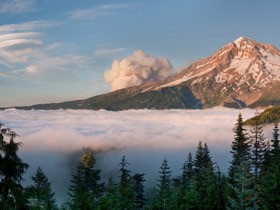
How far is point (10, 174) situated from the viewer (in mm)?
21062

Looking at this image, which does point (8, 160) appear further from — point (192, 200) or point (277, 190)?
point (192, 200)

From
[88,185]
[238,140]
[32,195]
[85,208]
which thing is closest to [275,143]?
[238,140]

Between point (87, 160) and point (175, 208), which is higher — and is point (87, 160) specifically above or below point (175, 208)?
above

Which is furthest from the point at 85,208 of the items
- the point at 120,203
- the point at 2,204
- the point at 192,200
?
the point at 2,204

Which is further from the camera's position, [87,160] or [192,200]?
[87,160]

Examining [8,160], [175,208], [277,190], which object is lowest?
[175,208]

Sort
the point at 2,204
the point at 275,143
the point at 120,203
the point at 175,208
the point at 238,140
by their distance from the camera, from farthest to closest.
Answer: the point at 238,140, the point at 275,143, the point at 175,208, the point at 120,203, the point at 2,204

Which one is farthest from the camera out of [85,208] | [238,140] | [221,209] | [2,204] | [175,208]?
[238,140]

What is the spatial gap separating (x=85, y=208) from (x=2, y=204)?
19136 millimetres

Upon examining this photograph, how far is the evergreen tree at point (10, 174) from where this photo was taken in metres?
20.3

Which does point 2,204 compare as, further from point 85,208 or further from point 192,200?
point 192,200

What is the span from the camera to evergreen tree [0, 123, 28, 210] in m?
20.3

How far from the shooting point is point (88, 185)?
242 ft

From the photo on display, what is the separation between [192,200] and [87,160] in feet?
101
